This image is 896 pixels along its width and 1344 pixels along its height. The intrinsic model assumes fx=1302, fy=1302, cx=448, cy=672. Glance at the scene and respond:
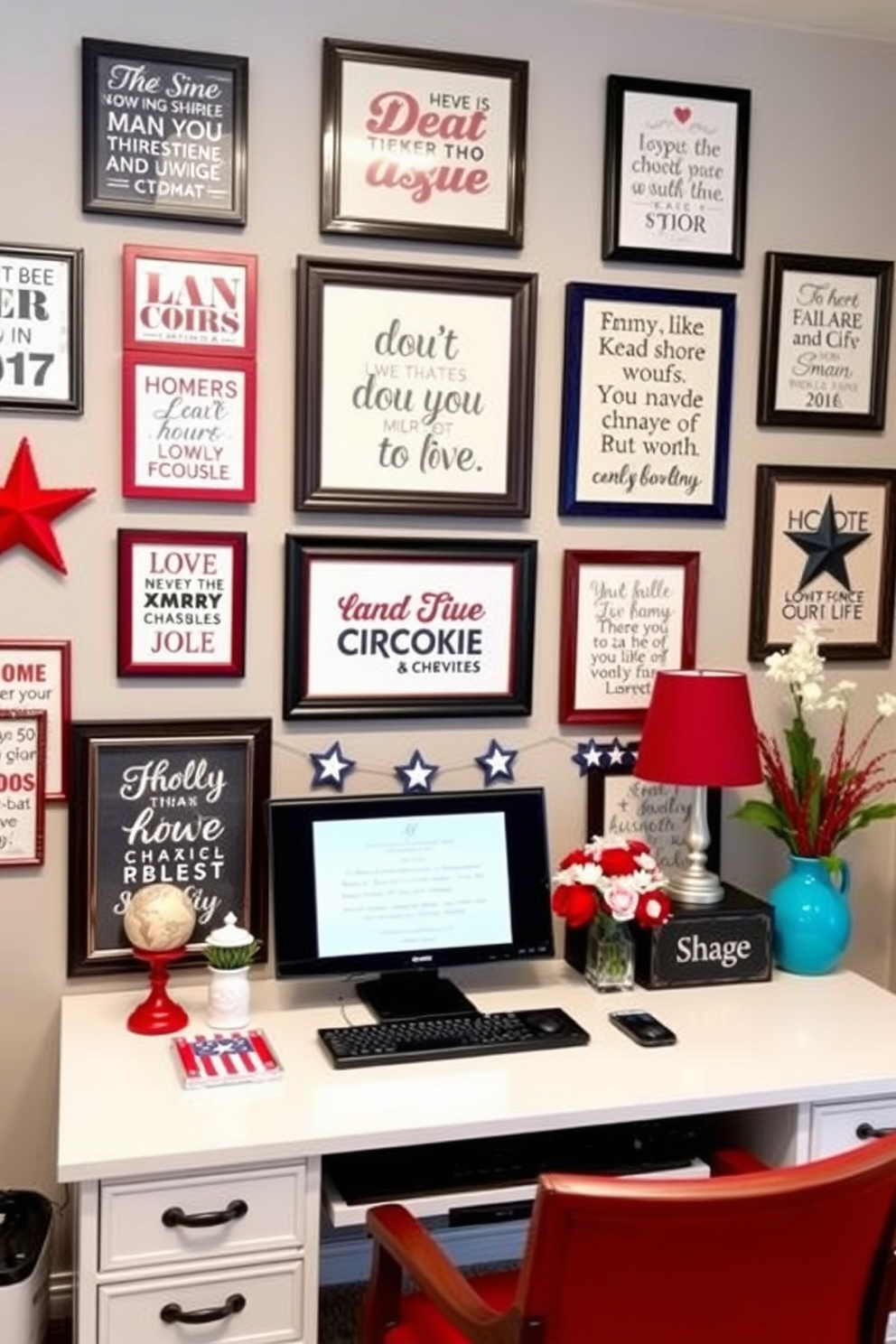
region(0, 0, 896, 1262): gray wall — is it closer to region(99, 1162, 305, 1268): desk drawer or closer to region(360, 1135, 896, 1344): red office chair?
region(99, 1162, 305, 1268): desk drawer

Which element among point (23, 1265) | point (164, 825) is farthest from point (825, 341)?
point (23, 1265)

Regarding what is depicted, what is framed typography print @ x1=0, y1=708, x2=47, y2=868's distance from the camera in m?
2.31

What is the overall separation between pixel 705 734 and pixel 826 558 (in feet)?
1.93

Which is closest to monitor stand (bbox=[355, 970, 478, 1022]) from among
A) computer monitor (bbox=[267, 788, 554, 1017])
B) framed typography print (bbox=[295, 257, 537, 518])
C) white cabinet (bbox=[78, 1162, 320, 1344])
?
Answer: computer monitor (bbox=[267, 788, 554, 1017])

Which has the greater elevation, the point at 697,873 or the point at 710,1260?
the point at 697,873

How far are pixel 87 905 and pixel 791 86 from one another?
6.90 feet

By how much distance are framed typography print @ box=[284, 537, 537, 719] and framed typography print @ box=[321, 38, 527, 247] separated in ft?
1.95

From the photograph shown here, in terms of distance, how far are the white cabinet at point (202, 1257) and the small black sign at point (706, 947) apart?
0.83 m

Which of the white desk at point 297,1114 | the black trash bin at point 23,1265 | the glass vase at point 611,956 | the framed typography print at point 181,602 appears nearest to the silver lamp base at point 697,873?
the glass vase at point 611,956

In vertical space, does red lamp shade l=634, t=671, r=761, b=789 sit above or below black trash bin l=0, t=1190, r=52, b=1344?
above

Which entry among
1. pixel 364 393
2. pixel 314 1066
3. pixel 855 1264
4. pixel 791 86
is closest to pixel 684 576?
pixel 364 393

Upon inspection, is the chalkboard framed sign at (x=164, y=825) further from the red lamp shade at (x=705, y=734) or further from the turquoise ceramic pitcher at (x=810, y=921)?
the turquoise ceramic pitcher at (x=810, y=921)

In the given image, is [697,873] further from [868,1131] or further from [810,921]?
[868,1131]

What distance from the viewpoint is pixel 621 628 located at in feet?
8.62
